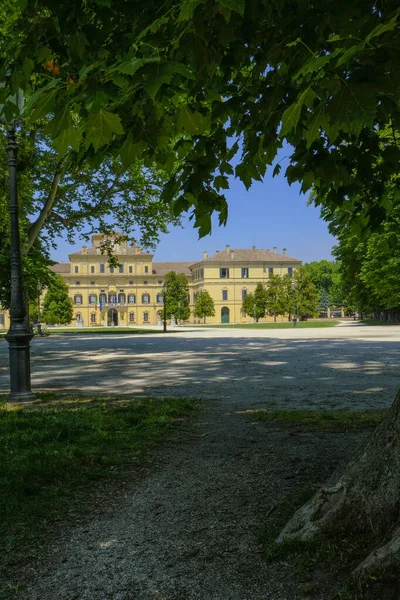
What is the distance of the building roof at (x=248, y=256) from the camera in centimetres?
11256

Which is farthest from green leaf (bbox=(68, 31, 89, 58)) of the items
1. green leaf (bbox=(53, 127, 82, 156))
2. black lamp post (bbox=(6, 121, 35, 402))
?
black lamp post (bbox=(6, 121, 35, 402))

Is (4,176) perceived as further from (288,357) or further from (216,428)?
(216,428)

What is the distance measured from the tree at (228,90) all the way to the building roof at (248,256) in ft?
354

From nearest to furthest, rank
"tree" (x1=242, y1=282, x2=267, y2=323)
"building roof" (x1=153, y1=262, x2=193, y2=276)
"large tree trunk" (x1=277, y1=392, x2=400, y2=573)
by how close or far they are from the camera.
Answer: "large tree trunk" (x1=277, y1=392, x2=400, y2=573), "tree" (x1=242, y1=282, x2=267, y2=323), "building roof" (x1=153, y1=262, x2=193, y2=276)

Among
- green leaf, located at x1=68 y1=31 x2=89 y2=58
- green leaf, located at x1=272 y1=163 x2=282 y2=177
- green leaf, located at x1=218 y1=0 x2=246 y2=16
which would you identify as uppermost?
green leaf, located at x1=68 y1=31 x2=89 y2=58

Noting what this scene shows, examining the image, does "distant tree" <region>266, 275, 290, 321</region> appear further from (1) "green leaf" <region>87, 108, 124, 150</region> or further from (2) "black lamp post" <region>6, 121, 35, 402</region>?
(1) "green leaf" <region>87, 108, 124, 150</region>

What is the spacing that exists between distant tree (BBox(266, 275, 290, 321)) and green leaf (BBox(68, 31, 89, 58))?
263 ft

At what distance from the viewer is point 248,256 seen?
373ft

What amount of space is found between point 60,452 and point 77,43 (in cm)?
365

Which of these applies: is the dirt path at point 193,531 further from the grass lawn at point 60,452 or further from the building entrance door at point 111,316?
the building entrance door at point 111,316

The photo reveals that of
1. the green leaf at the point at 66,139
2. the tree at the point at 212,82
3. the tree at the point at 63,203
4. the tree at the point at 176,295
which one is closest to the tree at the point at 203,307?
the tree at the point at 176,295

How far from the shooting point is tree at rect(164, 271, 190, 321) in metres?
90.1

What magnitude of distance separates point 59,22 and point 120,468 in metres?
3.53

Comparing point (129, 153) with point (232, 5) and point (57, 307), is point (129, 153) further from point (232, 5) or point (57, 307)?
point (57, 307)
